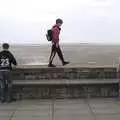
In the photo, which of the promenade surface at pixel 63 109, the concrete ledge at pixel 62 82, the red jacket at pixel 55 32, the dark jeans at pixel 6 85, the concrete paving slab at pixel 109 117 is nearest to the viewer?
the concrete paving slab at pixel 109 117

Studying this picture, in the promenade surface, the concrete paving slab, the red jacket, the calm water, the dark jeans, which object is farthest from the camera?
the calm water

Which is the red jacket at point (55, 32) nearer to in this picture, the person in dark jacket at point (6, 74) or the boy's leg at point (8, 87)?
the person in dark jacket at point (6, 74)

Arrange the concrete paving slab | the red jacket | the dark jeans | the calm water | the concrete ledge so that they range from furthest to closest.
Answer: the calm water → the red jacket → the concrete ledge → the dark jeans → the concrete paving slab

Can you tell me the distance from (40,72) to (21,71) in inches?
24.1

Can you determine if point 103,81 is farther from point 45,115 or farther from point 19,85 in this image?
point 45,115

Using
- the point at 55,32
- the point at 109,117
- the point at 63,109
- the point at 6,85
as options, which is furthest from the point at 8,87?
the point at 109,117

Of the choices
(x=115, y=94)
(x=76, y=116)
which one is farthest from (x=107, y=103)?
(x=76, y=116)

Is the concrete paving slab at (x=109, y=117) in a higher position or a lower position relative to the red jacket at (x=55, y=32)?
lower

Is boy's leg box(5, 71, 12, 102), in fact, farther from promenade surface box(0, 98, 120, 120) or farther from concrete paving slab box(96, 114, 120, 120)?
concrete paving slab box(96, 114, 120, 120)

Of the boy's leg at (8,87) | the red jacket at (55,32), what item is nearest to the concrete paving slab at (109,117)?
the boy's leg at (8,87)

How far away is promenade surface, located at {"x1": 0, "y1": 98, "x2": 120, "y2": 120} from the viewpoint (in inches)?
566

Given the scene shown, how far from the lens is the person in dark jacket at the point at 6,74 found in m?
17.2

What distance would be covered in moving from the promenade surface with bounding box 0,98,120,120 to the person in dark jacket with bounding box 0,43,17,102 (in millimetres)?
348

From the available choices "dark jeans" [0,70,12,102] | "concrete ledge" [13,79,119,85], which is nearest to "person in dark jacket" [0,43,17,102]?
"dark jeans" [0,70,12,102]
